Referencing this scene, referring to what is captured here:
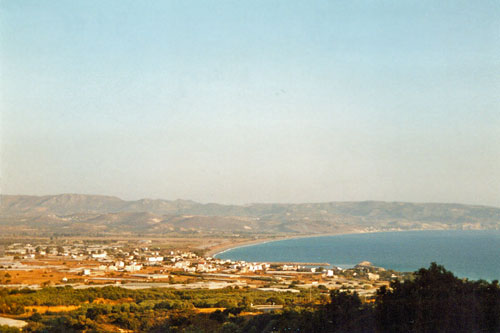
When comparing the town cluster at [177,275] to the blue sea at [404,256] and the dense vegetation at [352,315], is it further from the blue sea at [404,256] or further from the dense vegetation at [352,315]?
the dense vegetation at [352,315]

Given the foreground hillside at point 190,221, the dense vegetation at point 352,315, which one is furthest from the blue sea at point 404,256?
the foreground hillside at point 190,221

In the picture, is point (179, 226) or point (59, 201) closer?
point (179, 226)

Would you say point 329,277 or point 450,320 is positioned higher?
point 450,320

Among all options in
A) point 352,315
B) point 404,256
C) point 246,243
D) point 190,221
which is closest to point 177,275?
point 352,315

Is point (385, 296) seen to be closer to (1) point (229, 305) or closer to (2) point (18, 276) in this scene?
(1) point (229, 305)

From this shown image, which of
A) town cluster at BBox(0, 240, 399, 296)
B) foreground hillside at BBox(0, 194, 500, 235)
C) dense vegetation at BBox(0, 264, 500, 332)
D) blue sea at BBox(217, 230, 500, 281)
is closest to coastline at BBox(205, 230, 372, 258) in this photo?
blue sea at BBox(217, 230, 500, 281)

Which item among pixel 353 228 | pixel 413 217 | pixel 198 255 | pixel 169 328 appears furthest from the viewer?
pixel 413 217

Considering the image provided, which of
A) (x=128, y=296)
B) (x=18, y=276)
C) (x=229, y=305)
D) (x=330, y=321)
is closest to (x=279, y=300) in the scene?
(x=229, y=305)

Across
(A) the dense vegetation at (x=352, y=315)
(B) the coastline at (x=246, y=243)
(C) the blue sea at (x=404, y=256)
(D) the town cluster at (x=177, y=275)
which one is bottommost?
(B) the coastline at (x=246, y=243)

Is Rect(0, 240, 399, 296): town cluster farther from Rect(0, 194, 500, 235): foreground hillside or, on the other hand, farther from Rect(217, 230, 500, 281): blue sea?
Rect(0, 194, 500, 235): foreground hillside

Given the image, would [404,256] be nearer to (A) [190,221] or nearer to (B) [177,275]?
(B) [177,275]

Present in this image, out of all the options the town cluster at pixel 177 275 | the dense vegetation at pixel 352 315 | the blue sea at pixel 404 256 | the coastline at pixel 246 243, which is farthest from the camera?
the coastline at pixel 246 243
